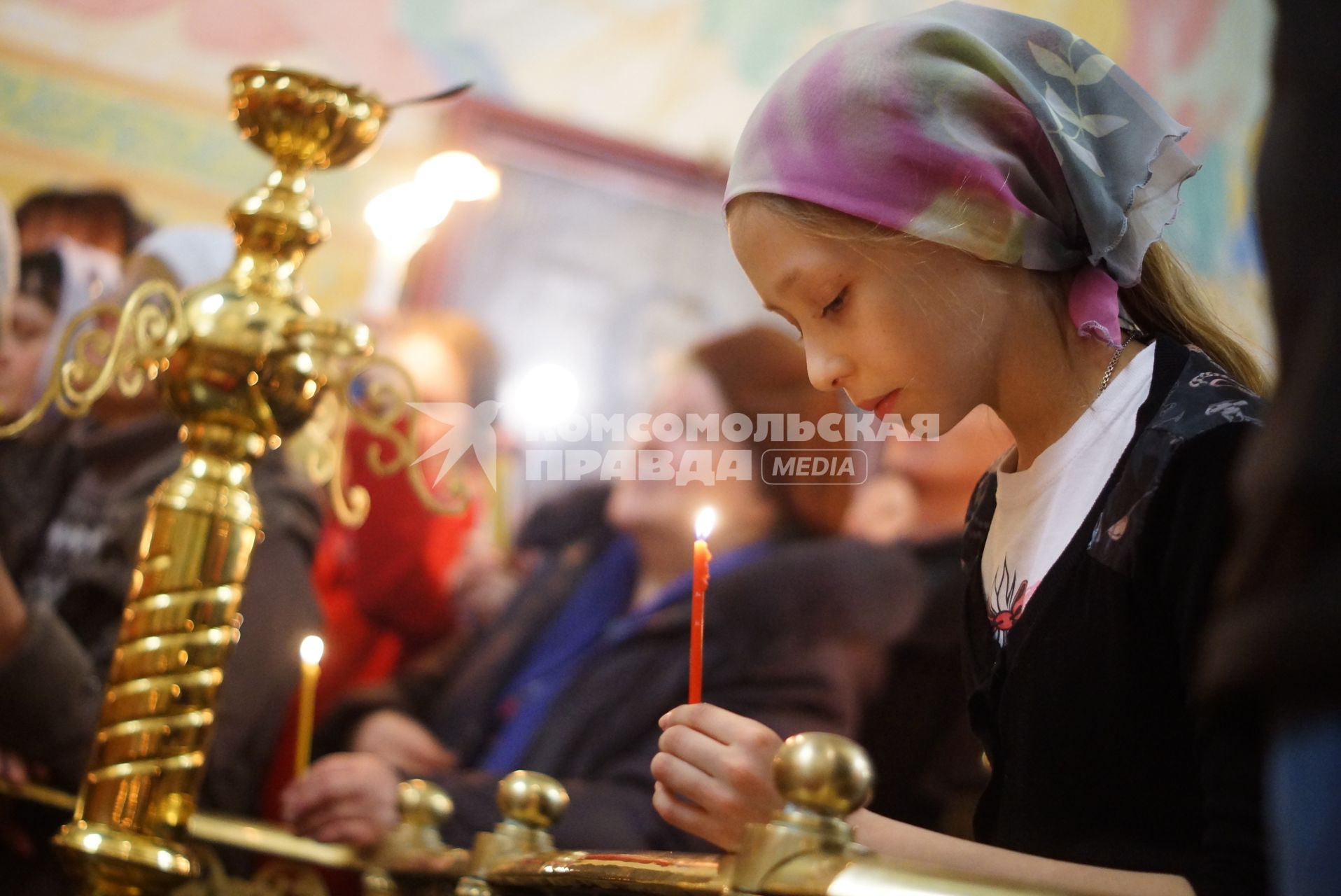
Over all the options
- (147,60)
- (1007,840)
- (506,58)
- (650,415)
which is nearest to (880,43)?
(1007,840)

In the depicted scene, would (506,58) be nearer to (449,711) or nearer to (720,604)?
(449,711)

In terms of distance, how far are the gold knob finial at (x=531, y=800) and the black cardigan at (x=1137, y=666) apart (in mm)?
260

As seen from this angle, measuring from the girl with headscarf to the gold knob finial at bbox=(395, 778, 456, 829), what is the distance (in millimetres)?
285

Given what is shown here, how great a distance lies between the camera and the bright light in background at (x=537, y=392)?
2.25 meters

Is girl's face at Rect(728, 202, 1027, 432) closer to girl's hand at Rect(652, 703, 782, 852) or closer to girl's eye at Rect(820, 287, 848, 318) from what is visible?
girl's eye at Rect(820, 287, 848, 318)

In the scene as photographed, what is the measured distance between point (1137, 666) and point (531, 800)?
36cm

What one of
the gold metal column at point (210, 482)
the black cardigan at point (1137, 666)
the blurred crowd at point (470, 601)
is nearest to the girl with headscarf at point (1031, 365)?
the black cardigan at point (1137, 666)

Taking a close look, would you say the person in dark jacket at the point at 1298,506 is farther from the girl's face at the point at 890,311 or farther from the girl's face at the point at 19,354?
the girl's face at the point at 19,354

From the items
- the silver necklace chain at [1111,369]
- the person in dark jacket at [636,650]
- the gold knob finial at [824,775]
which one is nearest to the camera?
the gold knob finial at [824,775]

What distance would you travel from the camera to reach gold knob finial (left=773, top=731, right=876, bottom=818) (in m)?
0.47

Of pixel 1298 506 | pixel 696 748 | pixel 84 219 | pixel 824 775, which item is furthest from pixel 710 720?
pixel 84 219

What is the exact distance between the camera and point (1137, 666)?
0.60 meters

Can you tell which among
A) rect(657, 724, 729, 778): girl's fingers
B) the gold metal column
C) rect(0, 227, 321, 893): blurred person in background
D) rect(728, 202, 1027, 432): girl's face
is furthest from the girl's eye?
rect(0, 227, 321, 893): blurred person in background

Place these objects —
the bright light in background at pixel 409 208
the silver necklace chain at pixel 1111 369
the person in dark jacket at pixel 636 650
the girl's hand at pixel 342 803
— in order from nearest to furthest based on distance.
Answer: the silver necklace chain at pixel 1111 369
the person in dark jacket at pixel 636 650
the girl's hand at pixel 342 803
the bright light in background at pixel 409 208
